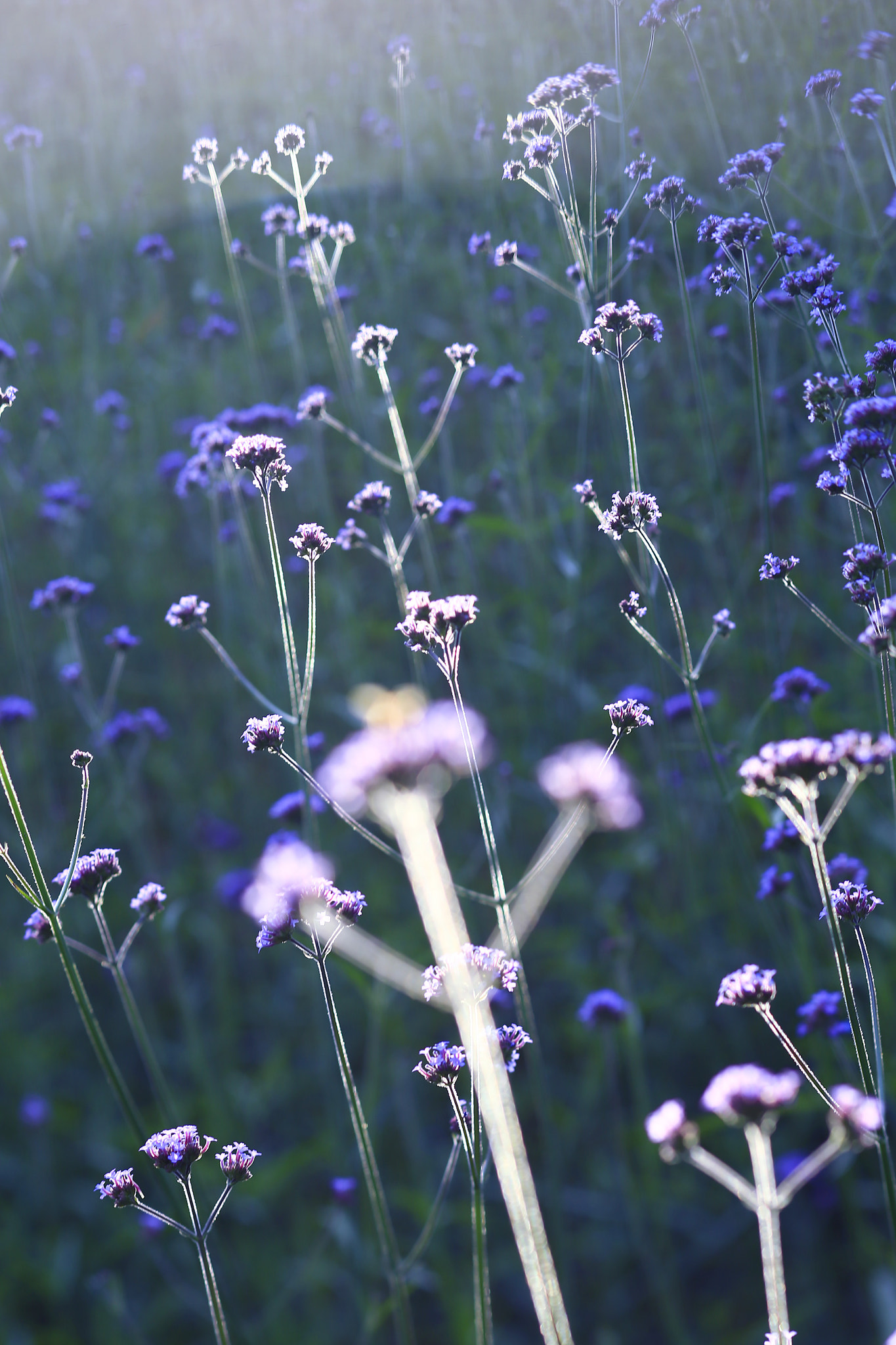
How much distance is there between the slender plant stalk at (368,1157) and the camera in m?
1.20

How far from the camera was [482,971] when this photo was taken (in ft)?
3.92

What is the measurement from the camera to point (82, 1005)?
4.89 ft

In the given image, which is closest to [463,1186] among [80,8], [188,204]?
[188,204]

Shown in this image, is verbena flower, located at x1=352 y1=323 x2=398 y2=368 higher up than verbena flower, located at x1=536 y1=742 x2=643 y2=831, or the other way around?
verbena flower, located at x1=352 y1=323 x2=398 y2=368

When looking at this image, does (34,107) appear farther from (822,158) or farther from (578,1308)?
(578,1308)

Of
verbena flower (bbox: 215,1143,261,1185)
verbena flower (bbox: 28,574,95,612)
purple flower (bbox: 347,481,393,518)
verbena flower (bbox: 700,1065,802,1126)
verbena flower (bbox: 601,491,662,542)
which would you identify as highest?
verbena flower (bbox: 28,574,95,612)

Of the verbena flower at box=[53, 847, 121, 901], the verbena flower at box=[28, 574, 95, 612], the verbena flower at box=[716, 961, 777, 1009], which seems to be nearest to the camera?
the verbena flower at box=[716, 961, 777, 1009]

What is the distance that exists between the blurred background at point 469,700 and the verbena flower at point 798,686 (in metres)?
0.12

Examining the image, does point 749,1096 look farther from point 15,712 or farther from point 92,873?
point 15,712

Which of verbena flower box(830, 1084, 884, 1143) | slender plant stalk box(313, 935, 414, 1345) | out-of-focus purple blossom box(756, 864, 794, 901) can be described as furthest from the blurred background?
verbena flower box(830, 1084, 884, 1143)

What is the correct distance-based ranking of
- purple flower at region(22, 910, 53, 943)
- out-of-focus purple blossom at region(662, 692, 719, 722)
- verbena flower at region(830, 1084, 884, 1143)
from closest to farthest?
verbena flower at region(830, 1084, 884, 1143) → purple flower at region(22, 910, 53, 943) → out-of-focus purple blossom at region(662, 692, 719, 722)

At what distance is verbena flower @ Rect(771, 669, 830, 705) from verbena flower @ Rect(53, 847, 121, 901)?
124cm

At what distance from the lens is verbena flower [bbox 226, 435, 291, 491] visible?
1.57 m

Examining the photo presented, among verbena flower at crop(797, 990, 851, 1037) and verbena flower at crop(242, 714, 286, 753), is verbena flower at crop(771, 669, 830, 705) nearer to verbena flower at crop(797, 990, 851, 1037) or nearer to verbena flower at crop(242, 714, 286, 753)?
verbena flower at crop(797, 990, 851, 1037)
